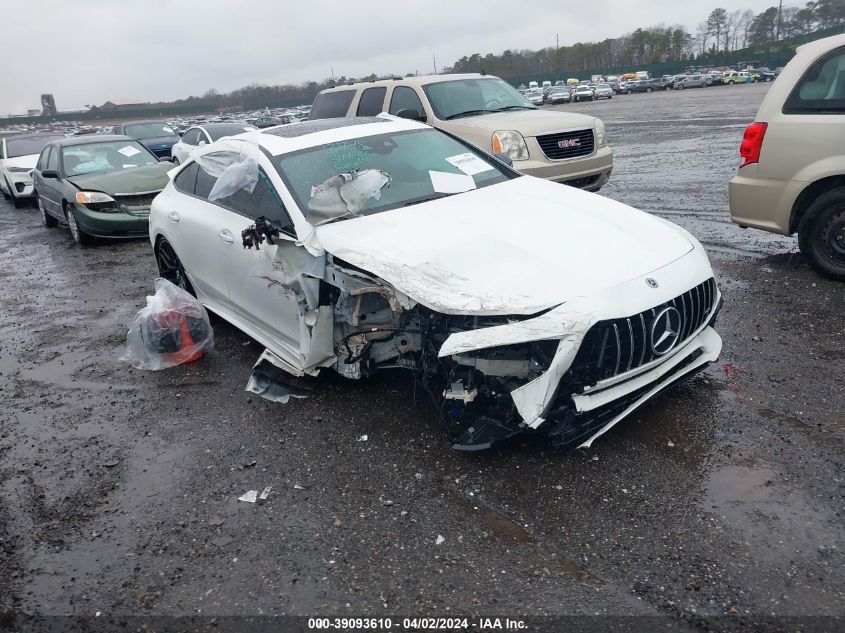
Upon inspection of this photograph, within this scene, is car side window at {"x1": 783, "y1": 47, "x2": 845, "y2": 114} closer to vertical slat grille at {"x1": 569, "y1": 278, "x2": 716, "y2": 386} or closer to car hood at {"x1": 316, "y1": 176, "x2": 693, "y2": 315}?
car hood at {"x1": 316, "y1": 176, "x2": 693, "y2": 315}

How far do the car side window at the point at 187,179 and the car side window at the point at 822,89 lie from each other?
5.02m

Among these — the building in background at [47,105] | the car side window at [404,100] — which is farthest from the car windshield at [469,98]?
the building in background at [47,105]

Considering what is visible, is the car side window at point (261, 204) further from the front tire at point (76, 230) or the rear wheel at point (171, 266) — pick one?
the front tire at point (76, 230)

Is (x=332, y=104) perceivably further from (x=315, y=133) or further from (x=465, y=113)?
(x=315, y=133)

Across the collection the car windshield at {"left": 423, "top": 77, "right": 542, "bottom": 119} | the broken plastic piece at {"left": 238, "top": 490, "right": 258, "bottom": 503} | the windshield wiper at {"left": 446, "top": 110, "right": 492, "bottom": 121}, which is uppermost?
the car windshield at {"left": 423, "top": 77, "right": 542, "bottom": 119}

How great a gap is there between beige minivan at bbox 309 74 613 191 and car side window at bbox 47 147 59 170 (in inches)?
188

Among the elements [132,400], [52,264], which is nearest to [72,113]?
[52,264]

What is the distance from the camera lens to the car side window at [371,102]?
9.66 metres

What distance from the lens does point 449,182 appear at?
4688 millimetres

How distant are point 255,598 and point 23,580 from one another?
→ 1138 millimetres

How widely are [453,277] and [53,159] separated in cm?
1072

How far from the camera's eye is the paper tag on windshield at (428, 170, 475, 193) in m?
4.62

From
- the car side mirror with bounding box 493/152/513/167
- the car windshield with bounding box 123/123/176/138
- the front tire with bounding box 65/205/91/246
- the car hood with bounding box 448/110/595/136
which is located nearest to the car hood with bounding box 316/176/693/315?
the car side mirror with bounding box 493/152/513/167

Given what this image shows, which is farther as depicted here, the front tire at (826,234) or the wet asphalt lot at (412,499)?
the front tire at (826,234)
